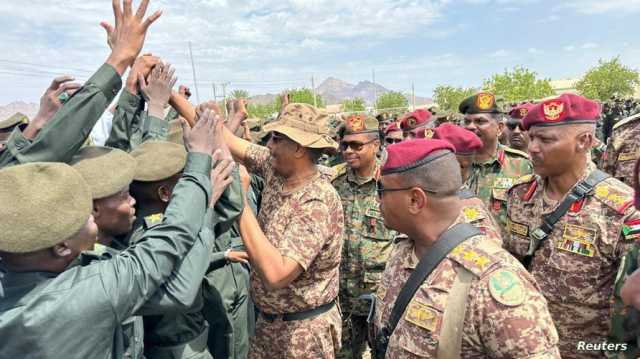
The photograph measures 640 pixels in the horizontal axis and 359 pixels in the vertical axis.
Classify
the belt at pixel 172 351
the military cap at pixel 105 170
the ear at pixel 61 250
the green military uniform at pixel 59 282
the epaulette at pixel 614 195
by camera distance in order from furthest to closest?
the epaulette at pixel 614 195 → the belt at pixel 172 351 → the military cap at pixel 105 170 → the ear at pixel 61 250 → the green military uniform at pixel 59 282

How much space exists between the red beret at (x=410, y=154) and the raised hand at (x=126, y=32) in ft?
4.69

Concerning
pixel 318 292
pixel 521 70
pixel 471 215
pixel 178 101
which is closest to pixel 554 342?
pixel 471 215

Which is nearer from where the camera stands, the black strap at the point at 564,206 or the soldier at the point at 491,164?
the black strap at the point at 564,206

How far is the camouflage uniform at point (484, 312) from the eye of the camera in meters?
1.58

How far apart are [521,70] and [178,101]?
2320 inches

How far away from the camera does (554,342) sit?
160cm

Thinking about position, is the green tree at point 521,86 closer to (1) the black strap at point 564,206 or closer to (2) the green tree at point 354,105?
(2) the green tree at point 354,105

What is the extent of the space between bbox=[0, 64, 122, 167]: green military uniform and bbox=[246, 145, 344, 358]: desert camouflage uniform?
129 cm

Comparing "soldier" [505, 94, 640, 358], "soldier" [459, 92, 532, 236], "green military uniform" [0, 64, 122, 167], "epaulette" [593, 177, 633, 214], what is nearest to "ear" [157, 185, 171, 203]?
"green military uniform" [0, 64, 122, 167]

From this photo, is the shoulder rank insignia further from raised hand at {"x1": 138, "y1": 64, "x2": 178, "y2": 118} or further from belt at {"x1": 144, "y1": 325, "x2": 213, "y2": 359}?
raised hand at {"x1": 138, "y1": 64, "x2": 178, "y2": 118}

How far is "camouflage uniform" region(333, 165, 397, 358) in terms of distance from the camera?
4418mm

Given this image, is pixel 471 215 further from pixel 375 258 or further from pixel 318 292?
pixel 375 258

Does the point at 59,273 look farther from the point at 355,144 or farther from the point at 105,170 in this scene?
the point at 355,144

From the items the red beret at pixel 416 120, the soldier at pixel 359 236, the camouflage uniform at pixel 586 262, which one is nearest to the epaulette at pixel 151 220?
the soldier at pixel 359 236
